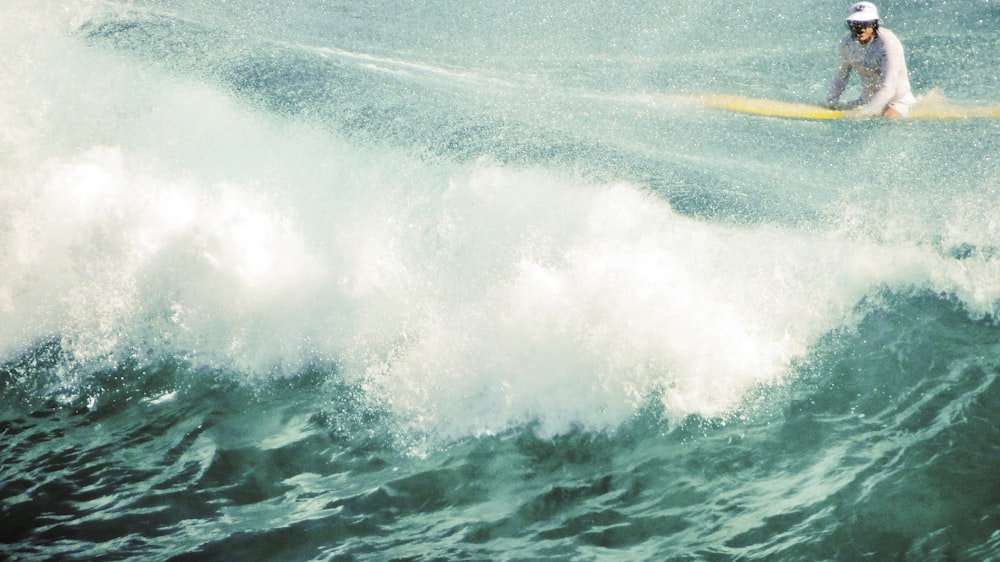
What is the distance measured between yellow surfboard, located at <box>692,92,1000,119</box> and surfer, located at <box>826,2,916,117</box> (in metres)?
0.12

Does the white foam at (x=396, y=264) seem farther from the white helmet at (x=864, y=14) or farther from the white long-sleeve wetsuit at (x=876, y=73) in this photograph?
the white helmet at (x=864, y=14)

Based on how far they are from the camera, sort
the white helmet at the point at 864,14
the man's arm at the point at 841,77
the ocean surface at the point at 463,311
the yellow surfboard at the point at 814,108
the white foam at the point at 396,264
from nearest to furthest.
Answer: the ocean surface at the point at 463,311 < the white foam at the point at 396,264 < the yellow surfboard at the point at 814,108 < the white helmet at the point at 864,14 < the man's arm at the point at 841,77

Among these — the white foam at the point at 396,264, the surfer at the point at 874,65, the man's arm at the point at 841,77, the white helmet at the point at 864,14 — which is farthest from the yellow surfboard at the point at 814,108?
the white foam at the point at 396,264

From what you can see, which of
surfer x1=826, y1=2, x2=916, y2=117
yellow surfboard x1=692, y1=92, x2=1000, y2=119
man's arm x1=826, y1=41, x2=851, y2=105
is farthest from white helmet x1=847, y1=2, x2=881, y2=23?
→ yellow surfboard x1=692, y1=92, x2=1000, y2=119

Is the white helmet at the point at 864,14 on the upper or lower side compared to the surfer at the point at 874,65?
upper

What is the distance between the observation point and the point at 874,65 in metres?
6.70

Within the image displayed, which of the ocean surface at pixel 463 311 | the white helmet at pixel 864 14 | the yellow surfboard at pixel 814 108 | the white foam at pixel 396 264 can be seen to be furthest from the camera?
the white helmet at pixel 864 14

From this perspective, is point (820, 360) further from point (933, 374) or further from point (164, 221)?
point (164, 221)

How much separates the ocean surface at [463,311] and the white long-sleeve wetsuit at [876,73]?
24 centimetres

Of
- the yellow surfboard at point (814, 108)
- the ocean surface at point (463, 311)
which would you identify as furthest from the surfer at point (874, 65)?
the ocean surface at point (463, 311)

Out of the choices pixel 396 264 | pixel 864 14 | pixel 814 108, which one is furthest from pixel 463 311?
pixel 864 14

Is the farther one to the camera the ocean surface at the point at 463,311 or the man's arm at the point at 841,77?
the man's arm at the point at 841,77

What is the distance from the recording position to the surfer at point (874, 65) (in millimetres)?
6336

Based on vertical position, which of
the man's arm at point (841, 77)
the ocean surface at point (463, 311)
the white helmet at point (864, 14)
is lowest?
the ocean surface at point (463, 311)
